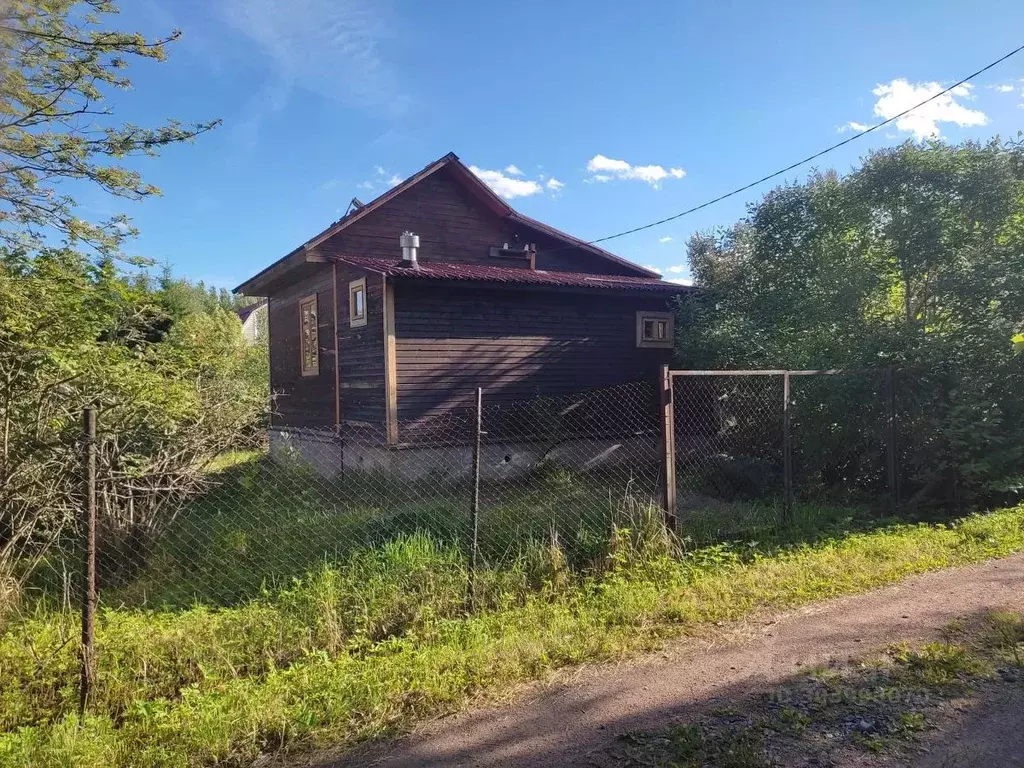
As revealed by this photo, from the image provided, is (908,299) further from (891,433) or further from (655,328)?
(891,433)

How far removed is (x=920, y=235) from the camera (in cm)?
1090

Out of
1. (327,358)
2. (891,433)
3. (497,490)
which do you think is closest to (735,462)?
(891,433)

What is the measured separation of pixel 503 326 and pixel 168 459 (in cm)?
645

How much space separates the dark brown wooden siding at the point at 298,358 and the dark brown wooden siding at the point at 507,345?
251 cm

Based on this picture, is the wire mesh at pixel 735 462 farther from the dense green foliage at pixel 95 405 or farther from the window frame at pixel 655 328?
the dense green foliage at pixel 95 405

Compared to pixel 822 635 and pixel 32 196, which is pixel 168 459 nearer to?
pixel 32 196

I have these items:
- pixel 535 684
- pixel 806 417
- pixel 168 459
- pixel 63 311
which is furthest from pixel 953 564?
pixel 63 311

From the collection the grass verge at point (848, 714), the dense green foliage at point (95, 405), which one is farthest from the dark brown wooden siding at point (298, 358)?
the grass verge at point (848, 714)

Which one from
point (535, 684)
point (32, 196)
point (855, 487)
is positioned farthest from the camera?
point (855, 487)

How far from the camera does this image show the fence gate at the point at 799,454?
7.37 meters

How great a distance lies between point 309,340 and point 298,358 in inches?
29.9

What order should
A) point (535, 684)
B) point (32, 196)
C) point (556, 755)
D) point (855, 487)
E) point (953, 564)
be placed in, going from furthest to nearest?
1. point (855, 487)
2. point (32, 196)
3. point (953, 564)
4. point (535, 684)
5. point (556, 755)

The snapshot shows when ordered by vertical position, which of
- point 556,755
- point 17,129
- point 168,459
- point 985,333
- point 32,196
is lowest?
point 556,755

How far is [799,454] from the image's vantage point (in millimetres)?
8297
